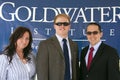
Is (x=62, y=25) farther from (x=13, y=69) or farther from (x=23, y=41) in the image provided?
(x=13, y=69)

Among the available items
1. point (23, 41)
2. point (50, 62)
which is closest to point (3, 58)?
point (23, 41)

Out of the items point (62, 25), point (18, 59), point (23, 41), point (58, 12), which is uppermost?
point (58, 12)

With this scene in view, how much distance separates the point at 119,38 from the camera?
4312 millimetres

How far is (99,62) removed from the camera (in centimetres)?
332

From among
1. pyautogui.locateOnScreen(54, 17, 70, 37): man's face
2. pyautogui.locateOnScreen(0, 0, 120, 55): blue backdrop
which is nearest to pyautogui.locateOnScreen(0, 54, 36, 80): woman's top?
pyautogui.locateOnScreen(54, 17, 70, 37): man's face

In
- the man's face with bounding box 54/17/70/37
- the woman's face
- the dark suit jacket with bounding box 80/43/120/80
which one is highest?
the man's face with bounding box 54/17/70/37

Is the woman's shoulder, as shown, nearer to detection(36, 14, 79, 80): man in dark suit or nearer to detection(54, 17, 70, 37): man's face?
detection(36, 14, 79, 80): man in dark suit

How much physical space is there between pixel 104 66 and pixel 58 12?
1389 millimetres

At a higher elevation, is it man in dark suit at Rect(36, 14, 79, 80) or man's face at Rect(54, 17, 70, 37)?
man's face at Rect(54, 17, 70, 37)

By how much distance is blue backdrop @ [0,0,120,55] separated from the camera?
170 inches

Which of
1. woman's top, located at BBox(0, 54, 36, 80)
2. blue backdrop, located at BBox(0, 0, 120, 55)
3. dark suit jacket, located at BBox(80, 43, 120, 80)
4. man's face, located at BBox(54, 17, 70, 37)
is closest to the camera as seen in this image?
woman's top, located at BBox(0, 54, 36, 80)

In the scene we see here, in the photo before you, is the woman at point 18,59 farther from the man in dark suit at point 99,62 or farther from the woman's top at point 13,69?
the man in dark suit at point 99,62

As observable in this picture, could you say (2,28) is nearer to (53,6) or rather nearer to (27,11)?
(27,11)

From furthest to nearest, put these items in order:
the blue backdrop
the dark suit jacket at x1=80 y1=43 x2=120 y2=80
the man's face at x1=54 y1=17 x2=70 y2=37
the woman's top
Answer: the blue backdrop, the man's face at x1=54 y1=17 x2=70 y2=37, the dark suit jacket at x1=80 y1=43 x2=120 y2=80, the woman's top
